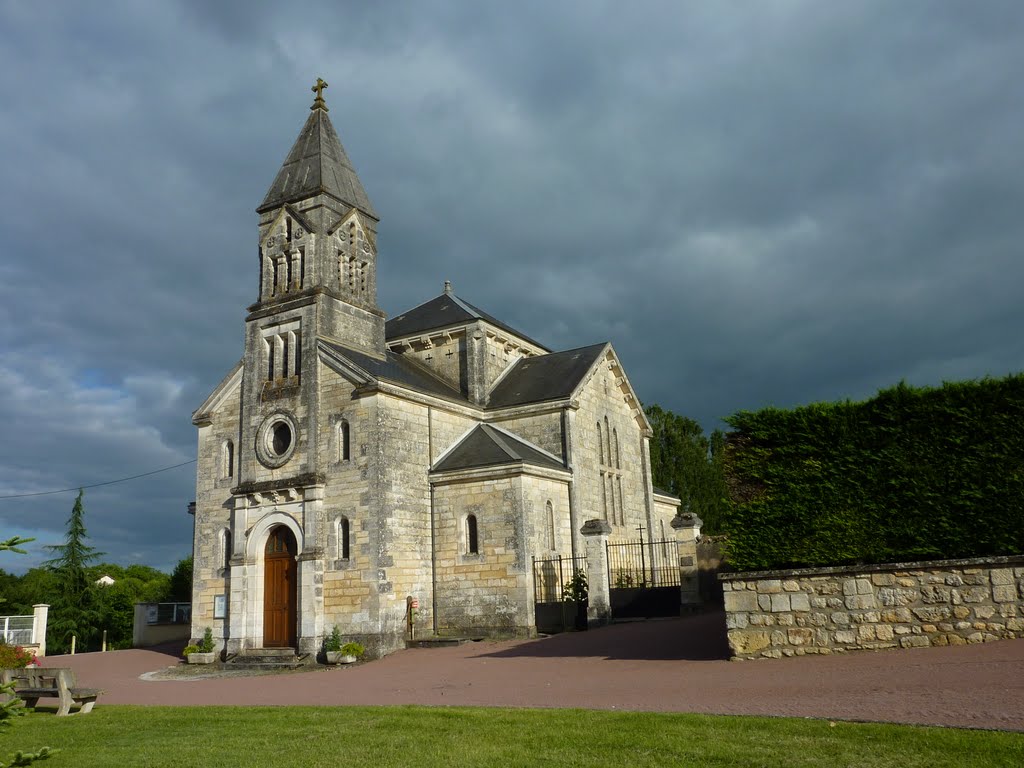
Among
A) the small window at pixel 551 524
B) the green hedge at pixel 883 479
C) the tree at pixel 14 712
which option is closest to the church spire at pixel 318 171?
the small window at pixel 551 524

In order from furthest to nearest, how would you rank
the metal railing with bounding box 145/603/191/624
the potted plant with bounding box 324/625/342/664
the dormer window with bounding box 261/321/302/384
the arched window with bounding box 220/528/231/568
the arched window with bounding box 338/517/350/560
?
the metal railing with bounding box 145/603/191/624 < the arched window with bounding box 220/528/231/568 < the dormer window with bounding box 261/321/302/384 < the arched window with bounding box 338/517/350/560 < the potted plant with bounding box 324/625/342/664

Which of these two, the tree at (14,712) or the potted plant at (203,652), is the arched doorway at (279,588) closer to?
the potted plant at (203,652)

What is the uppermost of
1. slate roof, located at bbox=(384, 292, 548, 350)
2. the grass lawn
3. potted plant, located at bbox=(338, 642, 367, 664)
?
slate roof, located at bbox=(384, 292, 548, 350)

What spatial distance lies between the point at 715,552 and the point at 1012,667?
51.0 feet

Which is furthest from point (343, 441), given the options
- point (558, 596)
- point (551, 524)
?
point (558, 596)

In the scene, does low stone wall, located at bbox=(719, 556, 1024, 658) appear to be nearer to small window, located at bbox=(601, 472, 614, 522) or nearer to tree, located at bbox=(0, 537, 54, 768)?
tree, located at bbox=(0, 537, 54, 768)

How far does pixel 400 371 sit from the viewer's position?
27.9 metres

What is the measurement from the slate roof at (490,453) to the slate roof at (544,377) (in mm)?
1512

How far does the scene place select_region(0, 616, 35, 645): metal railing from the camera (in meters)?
29.0

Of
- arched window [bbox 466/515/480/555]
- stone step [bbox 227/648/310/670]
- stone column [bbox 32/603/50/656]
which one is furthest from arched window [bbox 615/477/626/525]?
stone column [bbox 32/603/50/656]

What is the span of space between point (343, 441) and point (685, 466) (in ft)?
81.4

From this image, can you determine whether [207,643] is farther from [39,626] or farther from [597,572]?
[597,572]

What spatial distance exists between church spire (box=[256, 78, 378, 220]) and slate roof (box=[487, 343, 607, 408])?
797cm

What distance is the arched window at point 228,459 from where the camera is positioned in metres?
27.7
